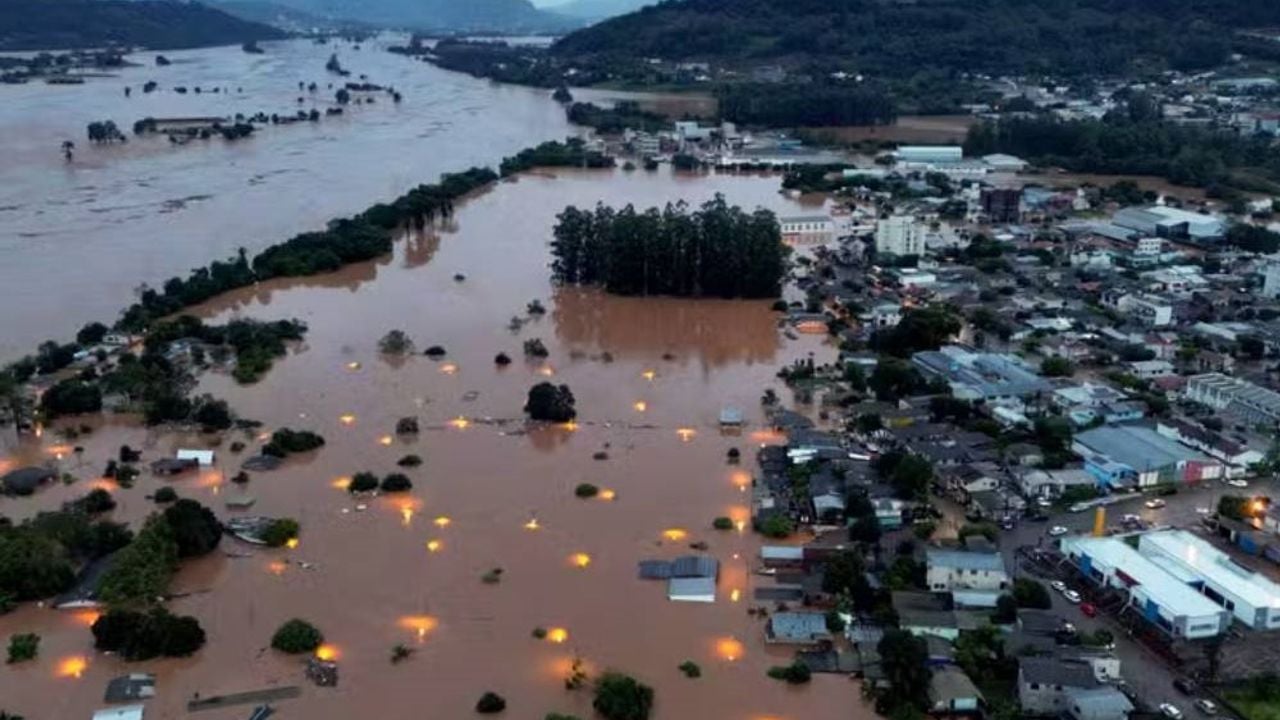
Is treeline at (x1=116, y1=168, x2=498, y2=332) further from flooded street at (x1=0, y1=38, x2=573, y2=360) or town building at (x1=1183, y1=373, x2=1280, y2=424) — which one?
town building at (x1=1183, y1=373, x2=1280, y2=424)

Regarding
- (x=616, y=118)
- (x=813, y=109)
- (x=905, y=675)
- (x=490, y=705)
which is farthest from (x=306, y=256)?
(x=813, y=109)

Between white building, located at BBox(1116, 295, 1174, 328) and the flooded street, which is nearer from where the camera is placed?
white building, located at BBox(1116, 295, 1174, 328)

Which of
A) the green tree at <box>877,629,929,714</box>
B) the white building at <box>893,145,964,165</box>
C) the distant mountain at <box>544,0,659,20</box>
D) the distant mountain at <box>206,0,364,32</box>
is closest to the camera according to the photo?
the green tree at <box>877,629,929,714</box>

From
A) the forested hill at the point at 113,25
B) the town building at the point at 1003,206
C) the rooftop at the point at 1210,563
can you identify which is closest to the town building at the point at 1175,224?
the town building at the point at 1003,206

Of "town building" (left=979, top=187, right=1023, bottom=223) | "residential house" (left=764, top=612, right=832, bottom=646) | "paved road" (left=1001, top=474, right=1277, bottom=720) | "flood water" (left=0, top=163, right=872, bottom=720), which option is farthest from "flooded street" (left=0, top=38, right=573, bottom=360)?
"paved road" (left=1001, top=474, right=1277, bottom=720)

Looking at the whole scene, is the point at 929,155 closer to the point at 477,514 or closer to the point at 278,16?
the point at 477,514

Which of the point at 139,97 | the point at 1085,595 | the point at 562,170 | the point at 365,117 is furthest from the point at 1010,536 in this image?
the point at 139,97
